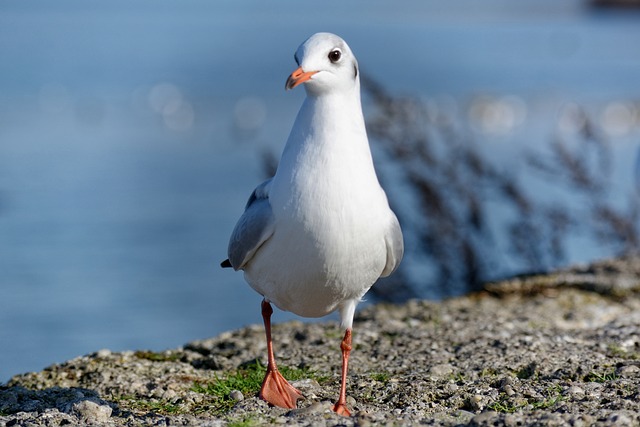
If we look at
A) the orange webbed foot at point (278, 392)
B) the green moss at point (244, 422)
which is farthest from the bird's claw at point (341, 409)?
the green moss at point (244, 422)

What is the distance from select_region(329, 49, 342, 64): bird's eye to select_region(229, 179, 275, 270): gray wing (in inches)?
25.0

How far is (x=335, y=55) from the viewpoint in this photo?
437 cm

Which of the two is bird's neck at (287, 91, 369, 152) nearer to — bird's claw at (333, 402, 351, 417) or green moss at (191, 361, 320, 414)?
bird's claw at (333, 402, 351, 417)

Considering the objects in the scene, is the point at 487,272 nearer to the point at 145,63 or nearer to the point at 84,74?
the point at 84,74

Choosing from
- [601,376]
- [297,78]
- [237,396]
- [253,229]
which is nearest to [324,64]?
[297,78]

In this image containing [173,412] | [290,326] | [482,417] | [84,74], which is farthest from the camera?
[84,74]

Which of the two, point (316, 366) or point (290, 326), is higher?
point (290, 326)

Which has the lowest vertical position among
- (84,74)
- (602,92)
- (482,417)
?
(482,417)

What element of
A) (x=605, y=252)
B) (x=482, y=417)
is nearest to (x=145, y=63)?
(x=605, y=252)

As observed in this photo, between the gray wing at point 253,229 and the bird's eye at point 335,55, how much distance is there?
634mm

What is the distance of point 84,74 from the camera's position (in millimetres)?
38188

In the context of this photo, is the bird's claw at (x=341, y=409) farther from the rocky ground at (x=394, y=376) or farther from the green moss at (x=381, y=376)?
the green moss at (x=381, y=376)

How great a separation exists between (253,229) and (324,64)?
2.52 ft

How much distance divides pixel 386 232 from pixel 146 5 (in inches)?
4959
